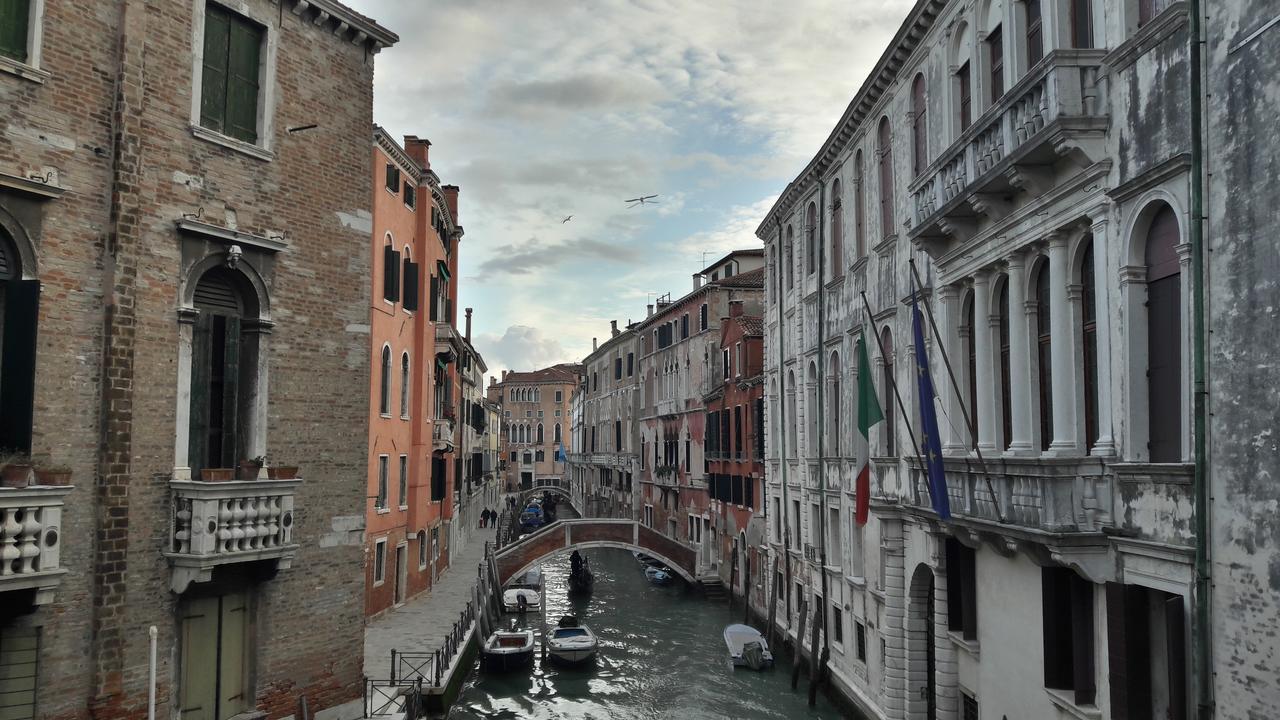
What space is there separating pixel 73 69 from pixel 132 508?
4289 mm

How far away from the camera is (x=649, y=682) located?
2384 cm

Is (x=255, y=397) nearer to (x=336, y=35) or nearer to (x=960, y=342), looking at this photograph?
(x=336, y=35)

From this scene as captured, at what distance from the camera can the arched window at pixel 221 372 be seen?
1067 cm

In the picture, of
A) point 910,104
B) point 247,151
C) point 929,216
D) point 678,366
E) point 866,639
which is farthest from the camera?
point 678,366

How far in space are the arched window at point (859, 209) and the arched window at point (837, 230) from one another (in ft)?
2.18

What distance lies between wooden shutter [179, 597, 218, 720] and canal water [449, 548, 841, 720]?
33.2 feet

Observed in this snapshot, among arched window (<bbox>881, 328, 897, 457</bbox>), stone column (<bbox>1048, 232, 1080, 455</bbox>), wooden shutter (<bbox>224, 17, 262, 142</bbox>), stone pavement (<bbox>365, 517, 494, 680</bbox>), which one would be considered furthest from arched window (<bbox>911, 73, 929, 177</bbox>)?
stone pavement (<bbox>365, 517, 494, 680</bbox>)

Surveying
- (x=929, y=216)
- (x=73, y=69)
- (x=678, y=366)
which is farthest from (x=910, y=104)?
(x=678, y=366)

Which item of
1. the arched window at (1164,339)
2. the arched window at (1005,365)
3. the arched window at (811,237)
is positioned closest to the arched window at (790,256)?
the arched window at (811,237)

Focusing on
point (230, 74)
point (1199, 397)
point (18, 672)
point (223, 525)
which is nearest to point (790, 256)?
point (230, 74)

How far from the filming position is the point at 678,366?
1674 inches

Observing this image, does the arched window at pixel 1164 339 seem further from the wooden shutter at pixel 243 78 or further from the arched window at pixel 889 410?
the wooden shutter at pixel 243 78

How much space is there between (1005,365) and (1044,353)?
1.09m

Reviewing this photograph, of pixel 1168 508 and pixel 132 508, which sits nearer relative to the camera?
pixel 1168 508
